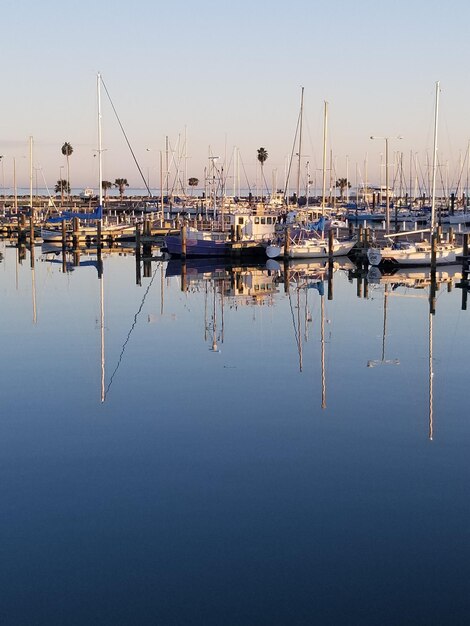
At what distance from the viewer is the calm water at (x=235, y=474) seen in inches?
442

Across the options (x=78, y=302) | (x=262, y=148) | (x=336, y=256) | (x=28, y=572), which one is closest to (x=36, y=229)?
(x=336, y=256)

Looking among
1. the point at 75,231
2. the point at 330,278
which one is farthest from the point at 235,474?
the point at 75,231

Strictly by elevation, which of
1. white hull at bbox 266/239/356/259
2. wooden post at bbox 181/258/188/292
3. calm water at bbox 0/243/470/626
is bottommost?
calm water at bbox 0/243/470/626

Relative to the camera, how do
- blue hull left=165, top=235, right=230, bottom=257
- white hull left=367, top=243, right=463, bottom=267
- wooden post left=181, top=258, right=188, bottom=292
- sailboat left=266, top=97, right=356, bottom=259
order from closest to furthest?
wooden post left=181, top=258, right=188, bottom=292, white hull left=367, top=243, right=463, bottom=267, sailboat left=266, top=97, right=356, bottom=259, blue hull left=165, top=235, right=230, bottom=257

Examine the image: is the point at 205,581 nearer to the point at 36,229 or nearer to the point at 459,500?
the point at 459,500

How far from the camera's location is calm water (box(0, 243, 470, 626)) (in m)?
11.2

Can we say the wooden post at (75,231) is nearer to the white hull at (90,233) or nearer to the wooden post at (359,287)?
the white hull at (90,233)

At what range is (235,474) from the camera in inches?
620

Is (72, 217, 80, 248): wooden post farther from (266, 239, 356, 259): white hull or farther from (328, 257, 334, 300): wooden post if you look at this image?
(328, 257, 334, 300): wooden post

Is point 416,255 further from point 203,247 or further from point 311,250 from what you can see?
point 203,247

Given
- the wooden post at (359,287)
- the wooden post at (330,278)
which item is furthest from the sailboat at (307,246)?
the wooden post at (359,287)

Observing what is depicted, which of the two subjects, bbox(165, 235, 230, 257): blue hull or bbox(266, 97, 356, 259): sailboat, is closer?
bbox(266, 97, 356, 259): sailboat

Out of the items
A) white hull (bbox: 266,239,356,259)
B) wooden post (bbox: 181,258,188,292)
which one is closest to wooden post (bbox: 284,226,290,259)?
white hull (bbox: 266,239,356,259)

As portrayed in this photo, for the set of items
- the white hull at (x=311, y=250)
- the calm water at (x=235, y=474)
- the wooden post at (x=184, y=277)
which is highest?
the white hull at (x=311, y=250)
